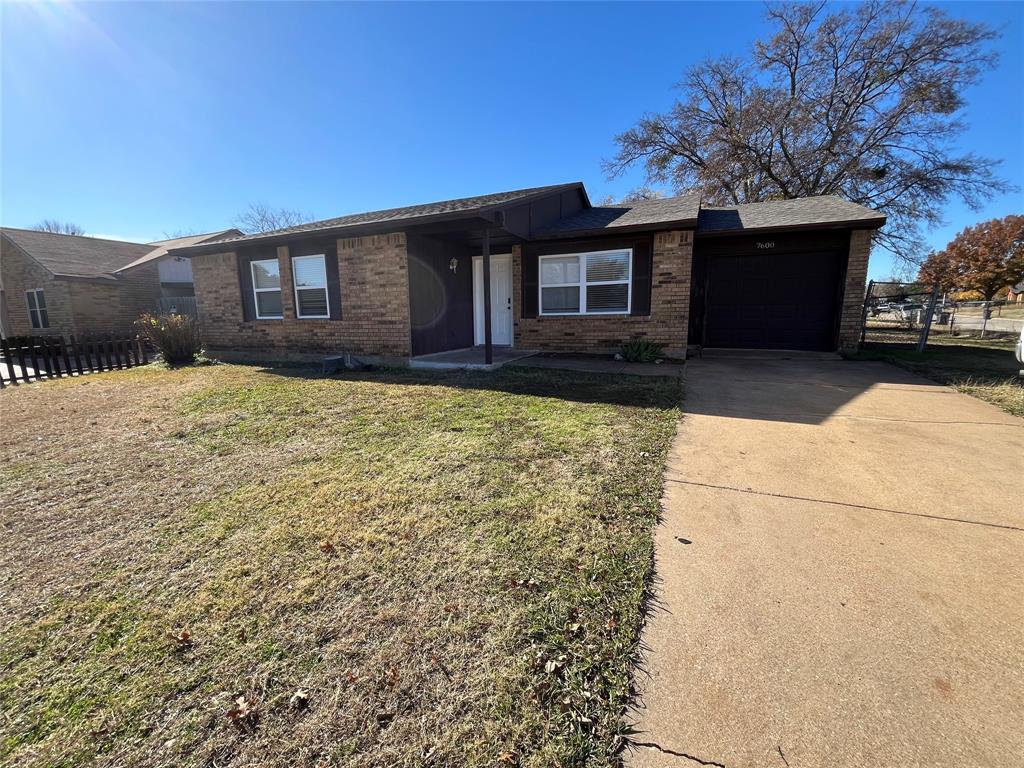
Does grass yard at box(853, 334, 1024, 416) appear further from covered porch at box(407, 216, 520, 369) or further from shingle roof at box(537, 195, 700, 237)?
covered porch at box(407, 216, 520, 369)

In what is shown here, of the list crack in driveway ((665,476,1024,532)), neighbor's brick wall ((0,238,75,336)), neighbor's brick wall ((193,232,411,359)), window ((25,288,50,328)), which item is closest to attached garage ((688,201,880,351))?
neighbor's brick wall ((193,232,411,359))

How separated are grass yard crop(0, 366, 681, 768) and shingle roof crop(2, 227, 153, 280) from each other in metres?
18.2

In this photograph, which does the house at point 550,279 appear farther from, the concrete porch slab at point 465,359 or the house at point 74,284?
the house at point 74,284

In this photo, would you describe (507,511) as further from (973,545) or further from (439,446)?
(973,545)

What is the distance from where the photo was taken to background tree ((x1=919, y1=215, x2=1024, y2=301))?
22250mm

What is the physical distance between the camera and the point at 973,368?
7.46 meters

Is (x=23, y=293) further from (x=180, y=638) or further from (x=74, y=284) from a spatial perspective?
(x=180, y=638)

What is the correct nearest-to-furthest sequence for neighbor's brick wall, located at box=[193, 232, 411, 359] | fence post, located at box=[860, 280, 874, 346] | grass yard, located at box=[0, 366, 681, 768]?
1. grass yard, located at box=[0, 366, 681, 768]
2. neighbor's brick wall, located at box=[193, 232, 411, 359]
3. fence post, located at box=[860, 280, 874, 346]

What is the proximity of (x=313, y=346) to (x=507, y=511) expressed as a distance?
8873mm

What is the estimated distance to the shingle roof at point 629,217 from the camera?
824 centimetres

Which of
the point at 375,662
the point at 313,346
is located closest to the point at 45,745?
the point at 375,662

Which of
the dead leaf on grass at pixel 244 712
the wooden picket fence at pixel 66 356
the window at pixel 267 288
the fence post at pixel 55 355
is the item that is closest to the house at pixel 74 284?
the wooden picket fence at pixel 66 356

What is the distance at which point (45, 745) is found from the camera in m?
1.39

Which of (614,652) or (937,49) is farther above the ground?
(937,49)
